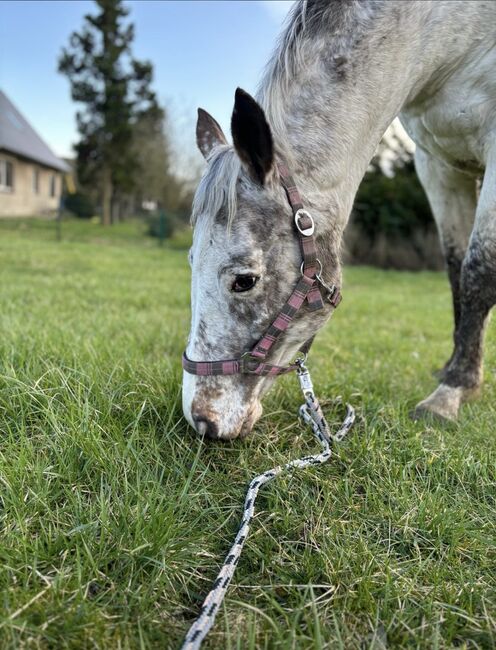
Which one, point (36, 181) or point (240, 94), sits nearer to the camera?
point (240, 94)

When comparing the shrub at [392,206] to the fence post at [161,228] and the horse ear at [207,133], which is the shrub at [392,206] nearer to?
the fence post at [161,228]

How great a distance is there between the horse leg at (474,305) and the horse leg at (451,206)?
1.64 ft

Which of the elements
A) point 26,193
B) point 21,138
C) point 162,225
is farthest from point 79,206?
point 162,225

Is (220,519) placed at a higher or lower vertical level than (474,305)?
lower

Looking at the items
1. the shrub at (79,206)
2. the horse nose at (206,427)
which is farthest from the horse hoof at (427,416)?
the shrub at (79,206)

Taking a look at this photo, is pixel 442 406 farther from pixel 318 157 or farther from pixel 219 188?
pixel 219 188

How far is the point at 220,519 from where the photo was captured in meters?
1.68

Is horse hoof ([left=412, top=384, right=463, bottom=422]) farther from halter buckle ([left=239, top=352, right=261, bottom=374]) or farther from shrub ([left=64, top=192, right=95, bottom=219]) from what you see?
shrub ([left=64, top=192, right=95, bottom=219])

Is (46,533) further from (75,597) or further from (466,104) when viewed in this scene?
(466,104)

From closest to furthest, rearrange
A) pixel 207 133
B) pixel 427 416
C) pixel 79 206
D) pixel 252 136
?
pixel 252 136 < pixel 207 133 < pixel 427 416 < pixel 79 206

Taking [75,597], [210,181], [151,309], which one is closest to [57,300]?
[151,309]

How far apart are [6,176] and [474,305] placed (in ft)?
95.2

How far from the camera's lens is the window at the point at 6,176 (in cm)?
2642

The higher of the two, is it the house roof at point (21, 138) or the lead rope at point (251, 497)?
the house roof at point (21, 138)
